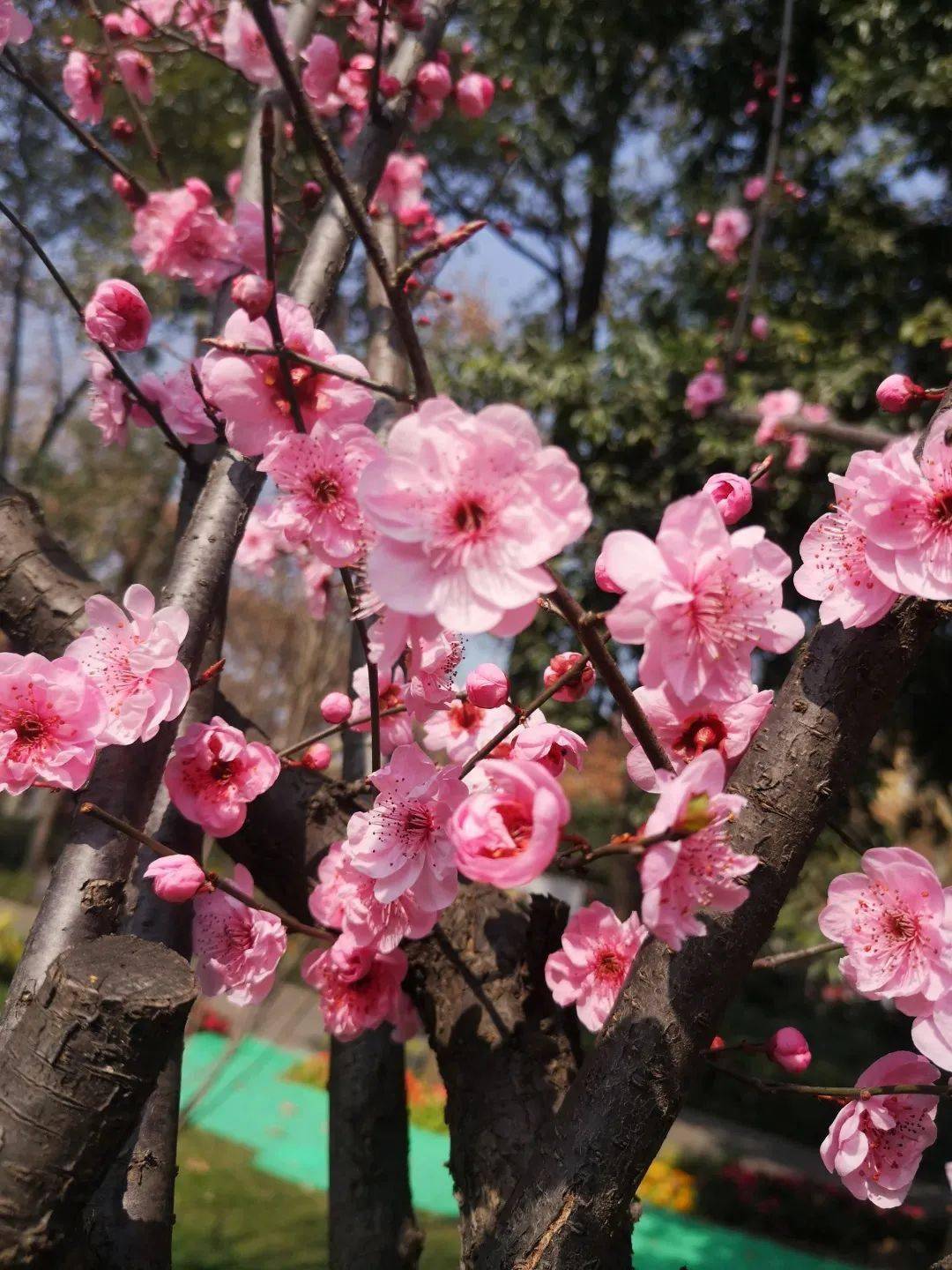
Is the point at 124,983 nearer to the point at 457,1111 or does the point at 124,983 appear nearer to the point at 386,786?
the point at 386,786

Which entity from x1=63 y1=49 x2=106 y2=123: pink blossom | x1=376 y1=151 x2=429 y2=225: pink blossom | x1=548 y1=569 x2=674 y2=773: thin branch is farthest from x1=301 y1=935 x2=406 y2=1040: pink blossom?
x1=63 y1=49 x2=106 y2=123: pink blossom

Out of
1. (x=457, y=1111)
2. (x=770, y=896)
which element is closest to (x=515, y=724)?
(x=770, y=896)

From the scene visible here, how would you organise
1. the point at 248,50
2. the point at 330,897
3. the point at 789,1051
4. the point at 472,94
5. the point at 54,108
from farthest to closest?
1. the point at 472,94
2. the point at 248,50
3. the point at 54,108
4. the point at 330,897
5. the point at 789,1051

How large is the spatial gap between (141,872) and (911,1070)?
3.12 feet

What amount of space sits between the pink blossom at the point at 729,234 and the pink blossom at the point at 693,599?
458 cm

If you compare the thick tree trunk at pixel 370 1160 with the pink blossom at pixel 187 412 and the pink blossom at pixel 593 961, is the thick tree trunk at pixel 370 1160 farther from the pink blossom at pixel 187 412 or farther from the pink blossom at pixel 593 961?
the pink blossom at pixel 187 412

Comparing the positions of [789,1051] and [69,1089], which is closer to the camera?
[69,1089]

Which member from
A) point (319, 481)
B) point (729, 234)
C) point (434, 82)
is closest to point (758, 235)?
point (434, 82)

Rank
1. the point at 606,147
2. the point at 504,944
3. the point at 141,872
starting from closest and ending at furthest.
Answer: the point at 141,872 < the point at 504,944 < the point at 606,147

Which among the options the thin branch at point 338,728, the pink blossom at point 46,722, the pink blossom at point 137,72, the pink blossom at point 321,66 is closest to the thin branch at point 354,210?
the pink blossom at point 46,722

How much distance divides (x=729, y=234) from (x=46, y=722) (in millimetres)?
4747

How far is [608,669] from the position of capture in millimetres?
843

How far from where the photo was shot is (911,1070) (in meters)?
1.10

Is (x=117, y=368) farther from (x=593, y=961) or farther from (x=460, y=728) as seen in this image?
(x=593, y=961)
